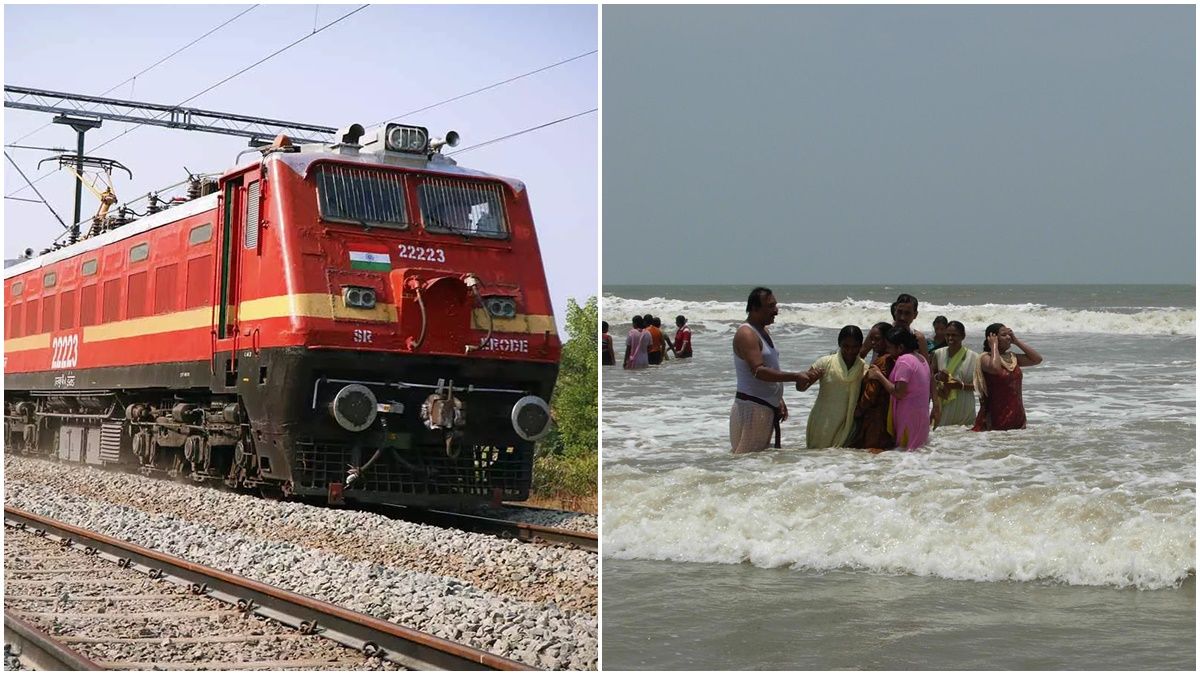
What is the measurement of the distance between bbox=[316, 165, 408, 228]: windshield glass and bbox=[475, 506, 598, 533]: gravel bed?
2337 millimetres

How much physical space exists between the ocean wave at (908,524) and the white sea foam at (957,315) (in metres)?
18.6

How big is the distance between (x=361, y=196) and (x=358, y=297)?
2.68ft

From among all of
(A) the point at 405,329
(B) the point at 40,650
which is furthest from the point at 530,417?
(B) the point at 40,650

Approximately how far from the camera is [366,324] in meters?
9.70

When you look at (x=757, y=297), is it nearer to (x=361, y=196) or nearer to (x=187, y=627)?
(x=187, y=627)

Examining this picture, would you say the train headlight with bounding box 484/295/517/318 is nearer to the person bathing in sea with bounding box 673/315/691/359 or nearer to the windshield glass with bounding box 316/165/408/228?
the windshield glass with bounding box 316/165/408/228

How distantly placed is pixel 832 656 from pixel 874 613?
756 mm

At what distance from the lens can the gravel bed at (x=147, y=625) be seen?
17.2ft

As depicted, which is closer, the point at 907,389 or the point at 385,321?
the point at 907,389

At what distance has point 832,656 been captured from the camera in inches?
206

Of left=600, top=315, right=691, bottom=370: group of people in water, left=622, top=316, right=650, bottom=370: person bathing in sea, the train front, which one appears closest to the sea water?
the train front

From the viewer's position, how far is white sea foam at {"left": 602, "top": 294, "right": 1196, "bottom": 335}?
89.5ft

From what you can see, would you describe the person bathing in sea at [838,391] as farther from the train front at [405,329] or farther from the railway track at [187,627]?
the railway track at [187,627]

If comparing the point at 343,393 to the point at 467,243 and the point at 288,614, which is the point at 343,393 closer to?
the point at 467,243
